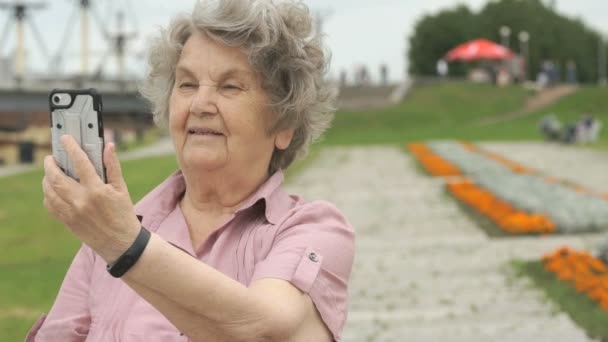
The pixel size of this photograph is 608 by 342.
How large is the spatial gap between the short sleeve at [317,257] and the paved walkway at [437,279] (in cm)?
363

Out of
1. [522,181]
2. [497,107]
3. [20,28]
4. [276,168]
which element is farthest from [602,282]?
[20,28]

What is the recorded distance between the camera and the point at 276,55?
243 centimetres

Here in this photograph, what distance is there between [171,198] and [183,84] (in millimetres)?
338

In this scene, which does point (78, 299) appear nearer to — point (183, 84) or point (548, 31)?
point (183, 84)

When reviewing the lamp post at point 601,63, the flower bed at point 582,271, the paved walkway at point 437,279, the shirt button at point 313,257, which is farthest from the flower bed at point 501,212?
the lamp post at point 601,63

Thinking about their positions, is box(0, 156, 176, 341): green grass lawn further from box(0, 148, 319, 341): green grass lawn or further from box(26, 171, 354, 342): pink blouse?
box(26, 171, 354, 342): pink blouse

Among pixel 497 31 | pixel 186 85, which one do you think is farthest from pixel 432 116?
pixel 186 85

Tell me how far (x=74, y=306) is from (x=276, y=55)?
854 mm

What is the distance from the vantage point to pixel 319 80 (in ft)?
8.53

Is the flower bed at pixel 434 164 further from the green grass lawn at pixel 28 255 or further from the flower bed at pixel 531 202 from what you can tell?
the green grass lawn at pixel 28 255

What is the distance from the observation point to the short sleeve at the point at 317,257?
220 cm

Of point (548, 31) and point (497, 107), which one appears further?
point (548, 31)

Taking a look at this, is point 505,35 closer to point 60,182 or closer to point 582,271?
point 582,271

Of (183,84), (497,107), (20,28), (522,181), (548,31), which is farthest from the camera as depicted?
(548,31)
